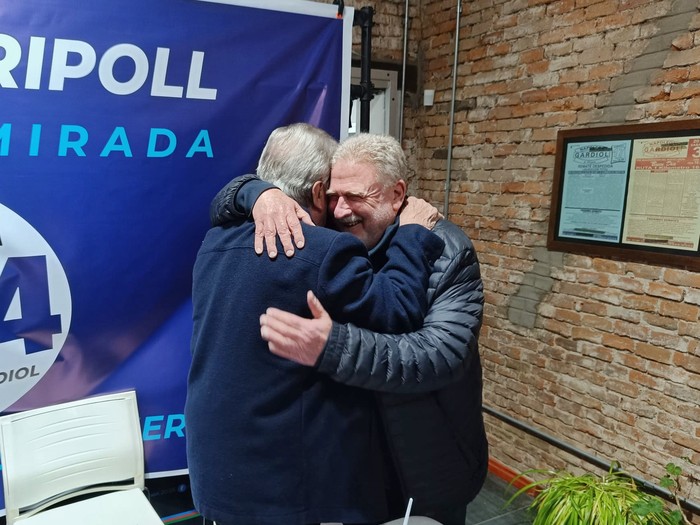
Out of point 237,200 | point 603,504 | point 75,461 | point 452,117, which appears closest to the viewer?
point 237,200

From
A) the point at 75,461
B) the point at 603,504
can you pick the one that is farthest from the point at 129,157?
the point at 603,504

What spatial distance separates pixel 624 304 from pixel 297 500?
1.99 meters

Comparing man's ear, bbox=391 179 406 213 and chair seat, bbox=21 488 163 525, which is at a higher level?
man's ear, bbox=391 179 406 213

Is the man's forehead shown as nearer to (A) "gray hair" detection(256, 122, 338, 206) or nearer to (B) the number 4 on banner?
(A) "gray hair" detection(256, 122, 338, 206)

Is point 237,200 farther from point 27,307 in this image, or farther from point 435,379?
point 27,307

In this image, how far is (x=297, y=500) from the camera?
3.93 ft

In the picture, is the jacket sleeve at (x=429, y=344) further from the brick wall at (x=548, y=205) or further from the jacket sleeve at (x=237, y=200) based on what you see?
the brick wall at (x=548, y=205)

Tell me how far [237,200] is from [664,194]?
1975 millimetres

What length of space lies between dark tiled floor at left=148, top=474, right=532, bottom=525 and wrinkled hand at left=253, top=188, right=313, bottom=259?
175 cm

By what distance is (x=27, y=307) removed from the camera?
1.84m

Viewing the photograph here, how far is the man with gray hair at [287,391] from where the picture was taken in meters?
1.13

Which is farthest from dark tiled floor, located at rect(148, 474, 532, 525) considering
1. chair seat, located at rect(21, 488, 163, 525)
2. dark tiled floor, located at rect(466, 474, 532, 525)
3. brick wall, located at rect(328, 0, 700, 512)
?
chair seat, located at rect(21, 488, 163, 525)

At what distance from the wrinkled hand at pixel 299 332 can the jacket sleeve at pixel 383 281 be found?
4cm

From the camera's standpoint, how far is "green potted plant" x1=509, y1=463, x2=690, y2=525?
2.19m
